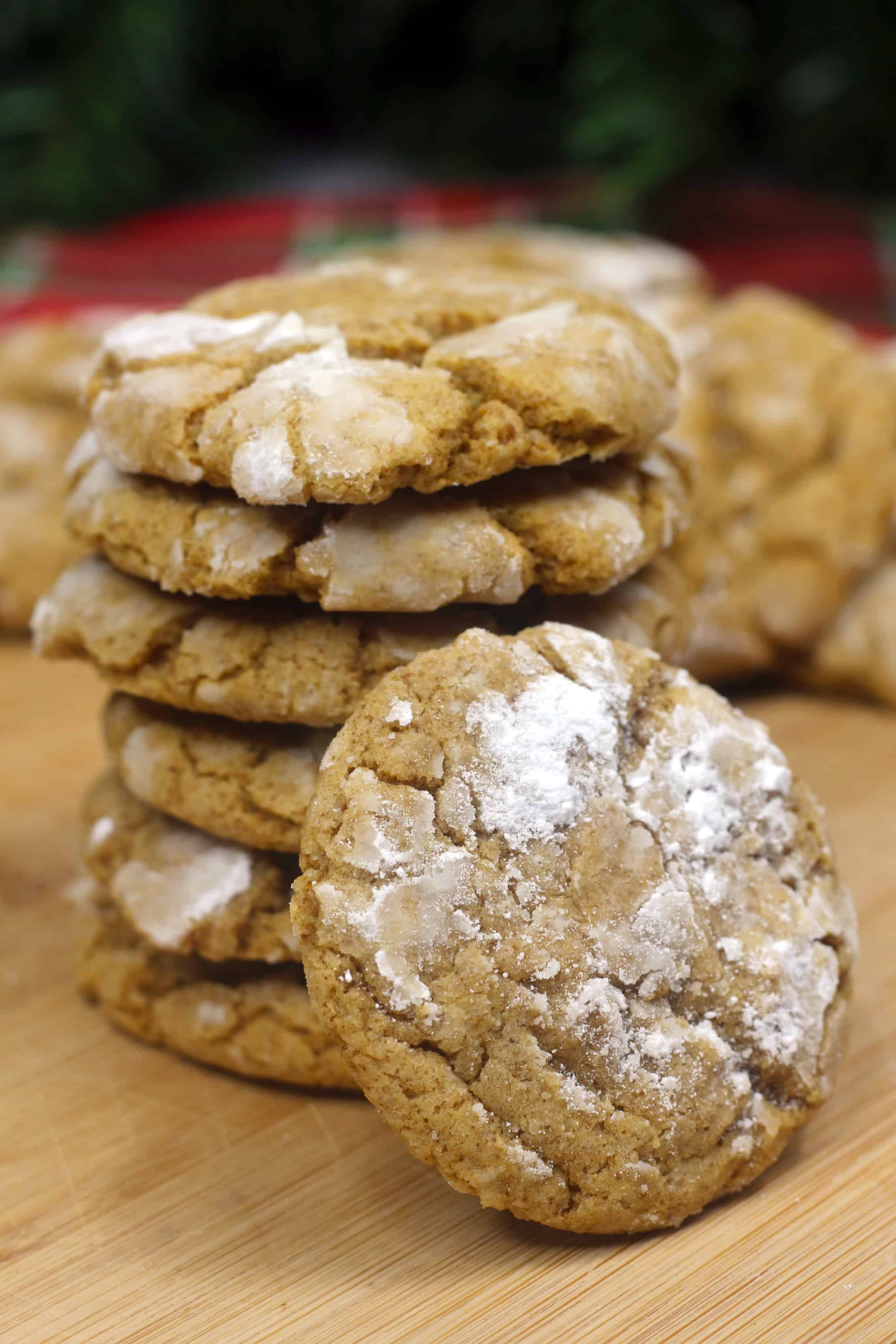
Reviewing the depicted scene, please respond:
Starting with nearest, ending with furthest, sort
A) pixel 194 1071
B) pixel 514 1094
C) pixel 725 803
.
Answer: pixel 514 1094, pixel 725 803, pixel 194 1071

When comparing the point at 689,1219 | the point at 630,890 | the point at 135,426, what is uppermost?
the point at 135,426

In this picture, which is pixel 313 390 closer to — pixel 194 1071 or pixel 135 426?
pixel 135 426

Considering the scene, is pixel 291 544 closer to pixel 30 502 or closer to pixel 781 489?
pixel 781 489

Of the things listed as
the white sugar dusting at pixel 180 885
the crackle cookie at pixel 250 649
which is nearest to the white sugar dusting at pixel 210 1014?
the white sugar dusting at pixel 180 885

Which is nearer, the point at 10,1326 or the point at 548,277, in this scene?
the point at 10,1326

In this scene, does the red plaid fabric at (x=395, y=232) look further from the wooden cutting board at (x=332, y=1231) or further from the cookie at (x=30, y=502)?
the wooden cutting board at (x=332, y=1231)

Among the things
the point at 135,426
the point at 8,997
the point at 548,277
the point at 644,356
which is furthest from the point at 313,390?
the point at 8,997
